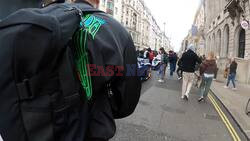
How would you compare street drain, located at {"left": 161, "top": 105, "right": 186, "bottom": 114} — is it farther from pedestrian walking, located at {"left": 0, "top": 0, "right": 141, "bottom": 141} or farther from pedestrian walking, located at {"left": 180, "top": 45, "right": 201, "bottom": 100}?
pedestrian walking, located at {"left": 0, "top": 0, "right": 141, "bottom": 141}

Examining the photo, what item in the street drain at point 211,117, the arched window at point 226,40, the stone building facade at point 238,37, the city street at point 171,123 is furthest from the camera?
the arched window at point 226,40

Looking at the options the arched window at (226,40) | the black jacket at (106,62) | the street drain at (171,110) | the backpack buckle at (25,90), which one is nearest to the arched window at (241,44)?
the arched window at (226,40)

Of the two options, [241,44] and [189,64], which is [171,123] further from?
[241,44]

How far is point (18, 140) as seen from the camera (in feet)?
3.49

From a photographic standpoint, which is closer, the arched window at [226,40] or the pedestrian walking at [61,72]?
the pedestrian walking at [61,72]

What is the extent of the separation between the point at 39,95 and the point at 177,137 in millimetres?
4089

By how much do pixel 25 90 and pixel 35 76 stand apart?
0.23 ft

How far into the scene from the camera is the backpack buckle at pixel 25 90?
103 centimetres

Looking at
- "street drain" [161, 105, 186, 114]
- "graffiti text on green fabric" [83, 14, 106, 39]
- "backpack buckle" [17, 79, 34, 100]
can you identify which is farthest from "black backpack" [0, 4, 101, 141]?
"street drain" [161, 105, 186, 114]

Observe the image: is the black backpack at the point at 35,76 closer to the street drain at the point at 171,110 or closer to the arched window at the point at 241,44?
the street drain at the point at 171,110

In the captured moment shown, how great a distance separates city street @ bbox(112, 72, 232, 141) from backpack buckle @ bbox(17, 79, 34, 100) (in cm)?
342

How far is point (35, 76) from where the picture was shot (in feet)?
3.47

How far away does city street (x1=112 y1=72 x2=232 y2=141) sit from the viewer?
4.75m

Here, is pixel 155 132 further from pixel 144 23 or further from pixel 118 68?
pixel 144 23
